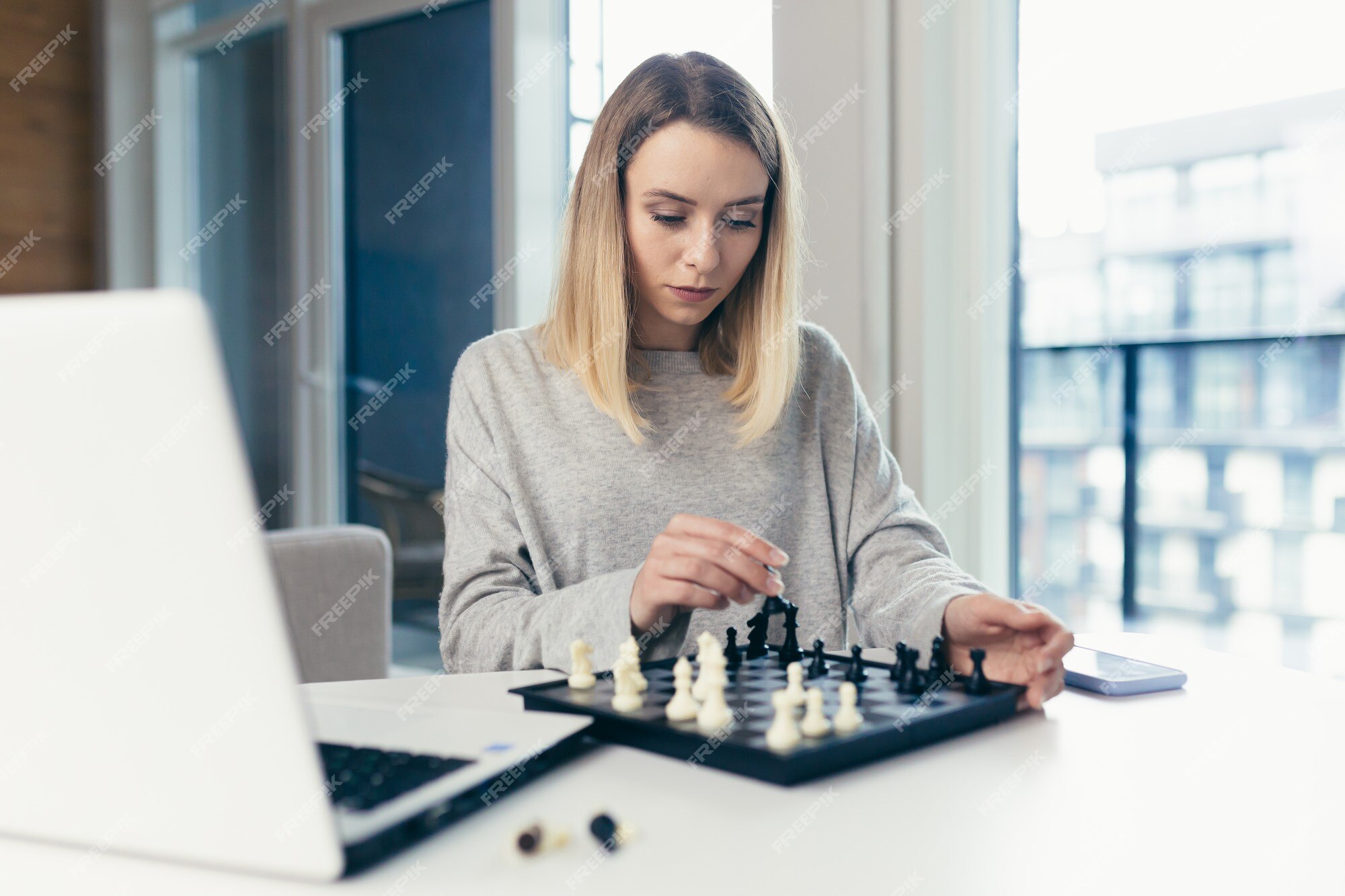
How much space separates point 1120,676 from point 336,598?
121 cm

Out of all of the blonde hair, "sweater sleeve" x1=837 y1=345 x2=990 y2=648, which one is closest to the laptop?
"sweater sleeve" x1=837 y1=345 x2=990 y2=648

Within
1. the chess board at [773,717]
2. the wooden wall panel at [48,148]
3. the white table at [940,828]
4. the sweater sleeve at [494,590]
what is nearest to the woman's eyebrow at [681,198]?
the sweater sleeve at [494,590]

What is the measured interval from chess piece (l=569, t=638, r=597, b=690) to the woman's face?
579mm

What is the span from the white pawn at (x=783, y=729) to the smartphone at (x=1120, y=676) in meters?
0.38

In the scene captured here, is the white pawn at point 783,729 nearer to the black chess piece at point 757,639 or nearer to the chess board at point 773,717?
the chess board at point 773,717

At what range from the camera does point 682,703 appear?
0.75 metres

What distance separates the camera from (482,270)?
10.9 ft

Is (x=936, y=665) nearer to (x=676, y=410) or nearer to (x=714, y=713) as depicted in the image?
(x=714, y=713)

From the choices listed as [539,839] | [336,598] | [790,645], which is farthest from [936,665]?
[336,598]

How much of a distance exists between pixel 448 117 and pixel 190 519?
319 centimetres

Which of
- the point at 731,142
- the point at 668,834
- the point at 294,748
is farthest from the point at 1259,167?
the point at 294,748

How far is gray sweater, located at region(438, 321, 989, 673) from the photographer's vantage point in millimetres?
1281

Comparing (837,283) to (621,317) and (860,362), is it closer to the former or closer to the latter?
(860,362)

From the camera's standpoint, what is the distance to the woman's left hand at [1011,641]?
0.88 meters
